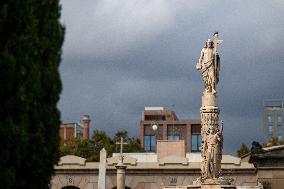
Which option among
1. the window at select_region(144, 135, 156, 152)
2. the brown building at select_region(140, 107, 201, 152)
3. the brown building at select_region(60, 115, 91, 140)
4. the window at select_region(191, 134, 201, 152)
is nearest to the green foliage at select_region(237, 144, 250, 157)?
the window at select_region(191, 134, 201, 152)

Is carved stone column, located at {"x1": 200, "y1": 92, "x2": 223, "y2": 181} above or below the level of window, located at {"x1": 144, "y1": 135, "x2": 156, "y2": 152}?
below

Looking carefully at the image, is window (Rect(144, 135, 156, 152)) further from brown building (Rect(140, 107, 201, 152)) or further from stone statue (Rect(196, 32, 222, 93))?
stone statue (Rect(196, 32, 222, 93))

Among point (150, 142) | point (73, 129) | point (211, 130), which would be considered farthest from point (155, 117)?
point (211, 130)

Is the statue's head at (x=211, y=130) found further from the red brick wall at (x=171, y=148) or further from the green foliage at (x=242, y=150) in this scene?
the green foliage at (x=242, y=150)

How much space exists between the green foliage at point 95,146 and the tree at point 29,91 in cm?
5489

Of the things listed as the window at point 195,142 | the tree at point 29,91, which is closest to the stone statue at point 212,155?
the tree at point 29,91

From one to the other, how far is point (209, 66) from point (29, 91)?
1571cm

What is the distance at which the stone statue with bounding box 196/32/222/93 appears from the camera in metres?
27.7

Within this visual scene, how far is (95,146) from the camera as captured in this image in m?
76.0

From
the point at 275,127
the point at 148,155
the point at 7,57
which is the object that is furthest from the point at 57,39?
the point at 275,127

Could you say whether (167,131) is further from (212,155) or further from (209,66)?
(212,155)

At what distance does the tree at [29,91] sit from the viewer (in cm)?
1232

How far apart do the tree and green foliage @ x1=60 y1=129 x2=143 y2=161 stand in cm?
5489

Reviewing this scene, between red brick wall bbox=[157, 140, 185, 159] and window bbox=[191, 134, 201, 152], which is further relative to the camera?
window bbox=[191, 134, 201, 152]
